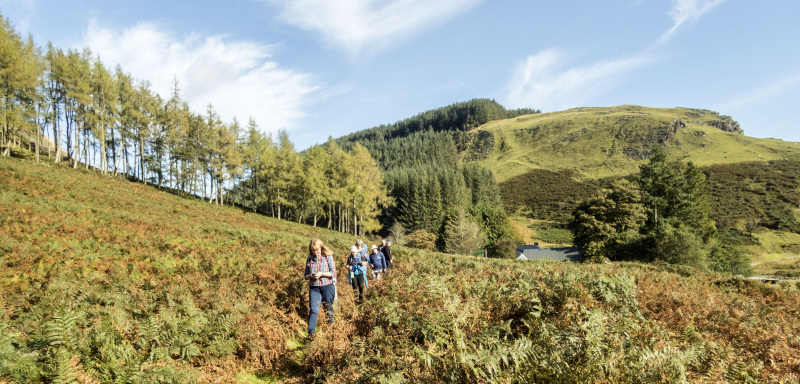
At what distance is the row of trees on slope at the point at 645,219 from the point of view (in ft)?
109

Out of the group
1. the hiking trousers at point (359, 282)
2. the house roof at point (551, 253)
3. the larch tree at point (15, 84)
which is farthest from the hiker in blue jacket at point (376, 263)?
the house roof at point (551, 253)

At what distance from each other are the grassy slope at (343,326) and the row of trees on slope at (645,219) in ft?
77.7

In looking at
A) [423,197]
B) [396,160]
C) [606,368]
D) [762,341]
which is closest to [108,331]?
[606,368]

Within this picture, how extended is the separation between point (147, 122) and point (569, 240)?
7421 centimetres

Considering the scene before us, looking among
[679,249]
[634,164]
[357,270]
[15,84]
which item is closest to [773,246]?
[679,249]

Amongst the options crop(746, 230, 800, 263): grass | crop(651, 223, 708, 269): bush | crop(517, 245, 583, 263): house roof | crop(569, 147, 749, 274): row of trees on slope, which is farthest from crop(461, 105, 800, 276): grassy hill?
crop(651, 223, 708, 269): bush

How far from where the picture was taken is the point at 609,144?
13362cm

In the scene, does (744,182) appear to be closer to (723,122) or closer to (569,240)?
(569,240)

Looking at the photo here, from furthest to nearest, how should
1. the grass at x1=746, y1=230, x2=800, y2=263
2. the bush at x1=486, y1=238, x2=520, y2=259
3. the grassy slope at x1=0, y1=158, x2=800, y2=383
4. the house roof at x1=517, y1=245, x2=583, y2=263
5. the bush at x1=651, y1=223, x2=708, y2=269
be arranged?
the bush at x1=486, y1=238, x2=520, y2=259, the grass at x1=746, y1=230, x2=800, y2=263, the house roof at x1=517, y1=245, x2=583, y2=263, the bush at x1=651, y1=223, x2=708, y2=269, the grassy slope at x1=0, y1=158, x2=800, y2=383

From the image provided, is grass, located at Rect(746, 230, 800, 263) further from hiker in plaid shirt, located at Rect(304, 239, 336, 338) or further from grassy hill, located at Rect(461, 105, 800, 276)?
hiker in plaid shirt, located at Rect(304, 239, 336, 338)

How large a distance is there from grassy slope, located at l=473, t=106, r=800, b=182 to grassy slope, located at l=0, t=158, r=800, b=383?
385 feet

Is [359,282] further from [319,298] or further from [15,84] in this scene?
[15,84]

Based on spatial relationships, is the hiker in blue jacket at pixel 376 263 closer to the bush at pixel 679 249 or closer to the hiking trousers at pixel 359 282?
the hiking trousers at pixel 359 282

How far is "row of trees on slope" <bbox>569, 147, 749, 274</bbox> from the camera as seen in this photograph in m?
33.1
